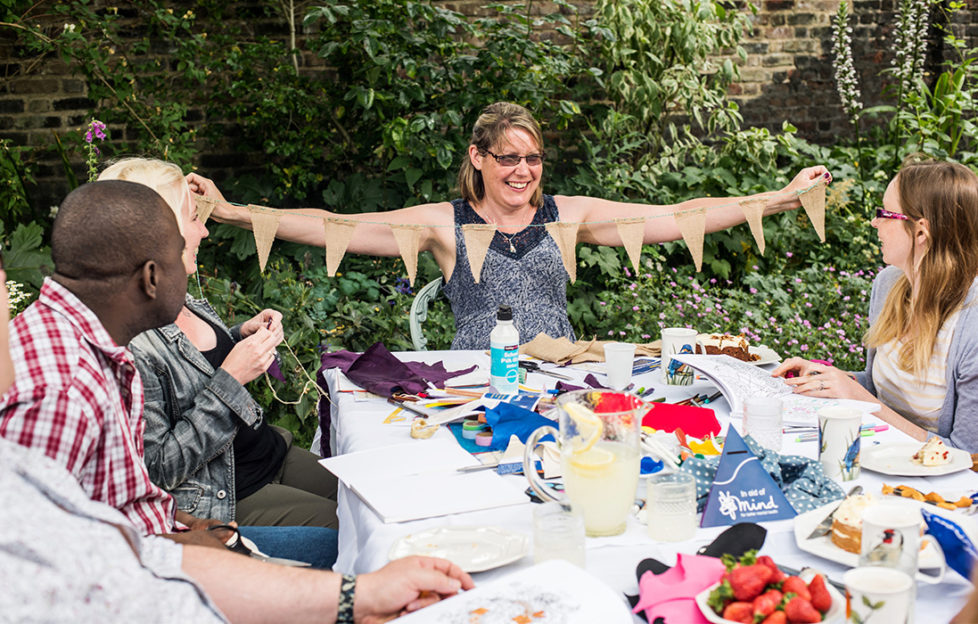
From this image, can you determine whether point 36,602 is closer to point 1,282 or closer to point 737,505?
point 1,282

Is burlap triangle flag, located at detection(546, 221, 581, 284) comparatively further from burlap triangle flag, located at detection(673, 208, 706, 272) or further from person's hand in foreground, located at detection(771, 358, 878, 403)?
person's hand in foreground, located at detection(771, 358, 878, 403)

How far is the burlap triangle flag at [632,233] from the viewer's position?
2.96 meters

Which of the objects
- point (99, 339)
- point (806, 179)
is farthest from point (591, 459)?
point (806, 179)

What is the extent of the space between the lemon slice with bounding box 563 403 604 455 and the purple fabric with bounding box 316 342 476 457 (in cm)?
92

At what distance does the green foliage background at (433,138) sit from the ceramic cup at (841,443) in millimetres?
2482

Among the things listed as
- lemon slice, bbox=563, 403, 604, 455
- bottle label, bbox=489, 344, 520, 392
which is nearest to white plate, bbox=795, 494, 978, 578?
lemon slice, bbox=563, 403, 604, 455

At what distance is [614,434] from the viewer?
129 centimetres

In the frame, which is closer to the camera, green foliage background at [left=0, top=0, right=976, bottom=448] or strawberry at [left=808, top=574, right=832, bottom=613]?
strawberry at [left=808, top=574, right=832, bottom=613]

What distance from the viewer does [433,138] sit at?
4664 mm

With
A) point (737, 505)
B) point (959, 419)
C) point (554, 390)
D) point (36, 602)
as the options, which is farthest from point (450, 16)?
point (36, 602)

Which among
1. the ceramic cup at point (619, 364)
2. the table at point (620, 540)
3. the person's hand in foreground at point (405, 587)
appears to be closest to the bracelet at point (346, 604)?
the person's hand in foreground at point (405, 587)

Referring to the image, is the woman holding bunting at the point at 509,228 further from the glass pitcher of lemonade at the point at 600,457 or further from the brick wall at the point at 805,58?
the brick wall at the point at 805,58

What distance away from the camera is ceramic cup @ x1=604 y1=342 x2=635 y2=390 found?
7.01 ft

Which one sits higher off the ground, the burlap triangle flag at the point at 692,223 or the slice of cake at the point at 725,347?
the burlap triangle flag at the point at 692,223
